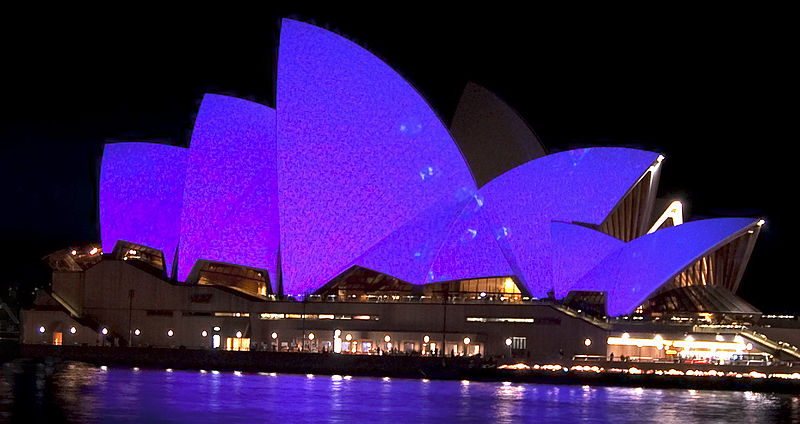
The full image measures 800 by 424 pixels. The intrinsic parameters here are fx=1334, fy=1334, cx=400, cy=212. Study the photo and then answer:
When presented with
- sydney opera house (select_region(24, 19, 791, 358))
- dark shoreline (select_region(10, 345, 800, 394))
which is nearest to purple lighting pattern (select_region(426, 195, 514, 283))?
sydney opera house (select_region(24, 19, 791, 358))

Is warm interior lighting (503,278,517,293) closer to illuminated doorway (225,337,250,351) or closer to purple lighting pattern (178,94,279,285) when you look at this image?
purple lighting pattern (178,94,279,285)

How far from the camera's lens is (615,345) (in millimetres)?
60500

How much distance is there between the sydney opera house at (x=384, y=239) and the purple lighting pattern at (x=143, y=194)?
0.09 meters

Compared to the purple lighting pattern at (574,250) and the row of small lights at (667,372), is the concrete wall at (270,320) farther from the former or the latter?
the row of small lights at (667,372)

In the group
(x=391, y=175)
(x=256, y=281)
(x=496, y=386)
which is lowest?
(x=496, y=386)

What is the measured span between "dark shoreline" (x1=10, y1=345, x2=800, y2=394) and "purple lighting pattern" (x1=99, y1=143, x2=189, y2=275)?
6435 mm

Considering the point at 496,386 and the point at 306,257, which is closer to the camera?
the point at 496,386

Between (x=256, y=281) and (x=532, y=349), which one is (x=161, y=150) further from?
(x=532, y=349)

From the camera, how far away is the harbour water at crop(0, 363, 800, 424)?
37.4 meters

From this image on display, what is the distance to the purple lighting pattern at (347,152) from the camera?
58.5 m

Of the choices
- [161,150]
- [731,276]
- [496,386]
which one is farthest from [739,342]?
[161,150]

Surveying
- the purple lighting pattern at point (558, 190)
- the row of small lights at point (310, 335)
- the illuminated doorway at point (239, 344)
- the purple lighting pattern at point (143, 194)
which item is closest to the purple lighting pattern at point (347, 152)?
the purple lighting pattern at point (558, 190)

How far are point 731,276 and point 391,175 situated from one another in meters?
17.6

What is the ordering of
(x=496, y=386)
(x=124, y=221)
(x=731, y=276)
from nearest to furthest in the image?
(x=496, y=386)
(x=731, y=276)
(x=124, y=221)
